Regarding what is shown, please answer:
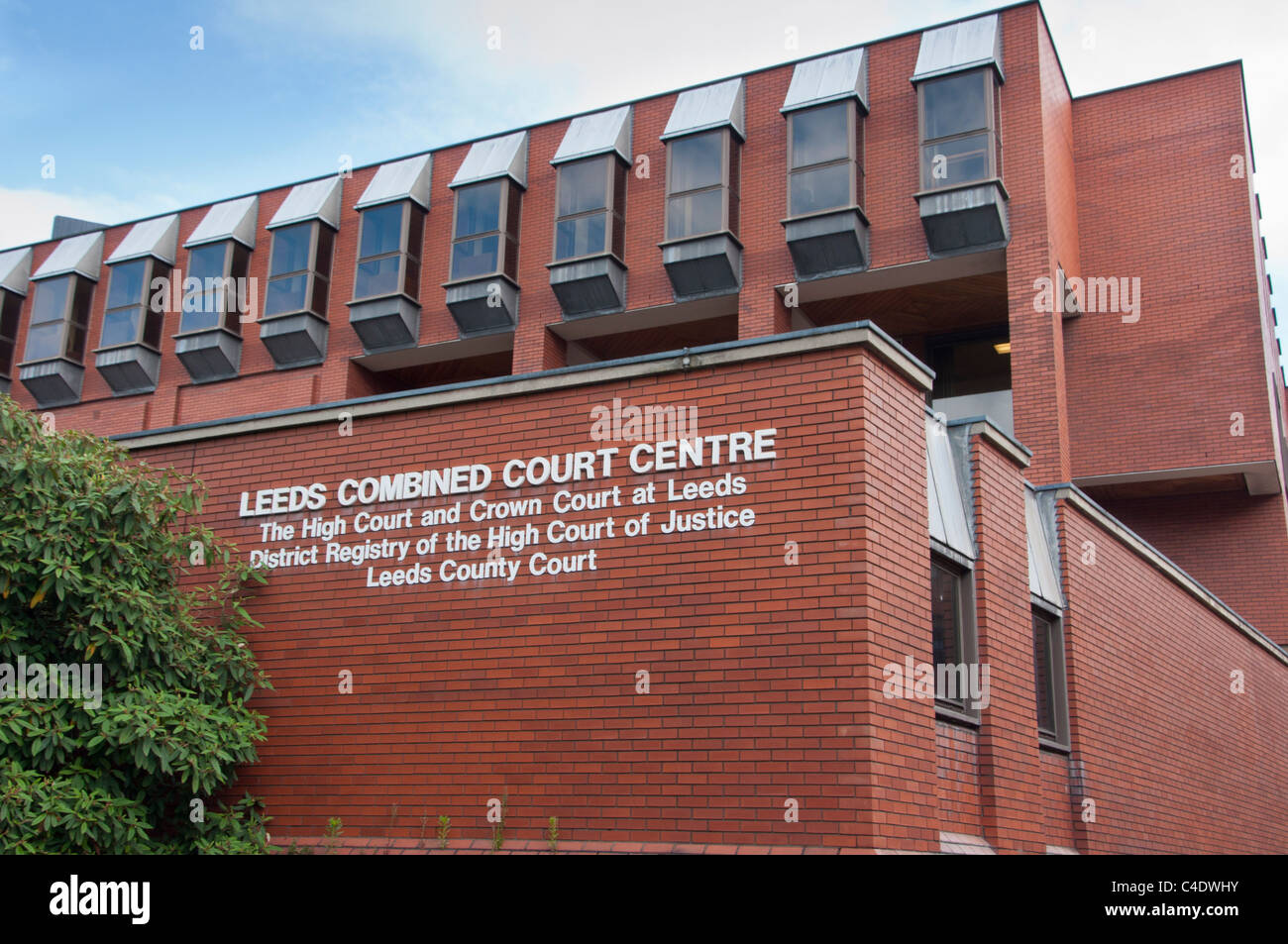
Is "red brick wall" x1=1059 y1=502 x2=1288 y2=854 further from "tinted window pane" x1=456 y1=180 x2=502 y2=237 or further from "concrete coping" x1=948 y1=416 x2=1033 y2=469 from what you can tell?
"tinted window pane" x1=456 y1=180 x2=502 y2=237

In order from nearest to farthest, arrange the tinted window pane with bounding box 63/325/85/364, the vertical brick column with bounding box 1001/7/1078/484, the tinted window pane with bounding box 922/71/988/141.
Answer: the vertical brick column with bounding box 1001/7/1078/484 → the tinted window pane with bounding box 922/71/988/141 → the tinted window pane with bounding box 63/325/85/364

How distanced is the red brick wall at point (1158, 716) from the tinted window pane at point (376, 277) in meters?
14.7

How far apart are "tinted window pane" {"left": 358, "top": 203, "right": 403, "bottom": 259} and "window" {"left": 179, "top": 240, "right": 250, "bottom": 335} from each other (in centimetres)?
302

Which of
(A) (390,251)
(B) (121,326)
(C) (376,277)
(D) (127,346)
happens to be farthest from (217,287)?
(A) (390,251)

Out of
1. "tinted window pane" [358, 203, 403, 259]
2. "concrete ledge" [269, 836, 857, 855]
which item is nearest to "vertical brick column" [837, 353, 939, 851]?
"concrete ledge" [269, 836, 857, 855]

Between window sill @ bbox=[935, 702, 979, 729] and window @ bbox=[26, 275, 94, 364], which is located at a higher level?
window @ bbox=[26, 275, 94, 364]

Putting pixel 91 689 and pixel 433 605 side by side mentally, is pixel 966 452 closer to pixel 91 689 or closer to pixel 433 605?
pixel 433 605

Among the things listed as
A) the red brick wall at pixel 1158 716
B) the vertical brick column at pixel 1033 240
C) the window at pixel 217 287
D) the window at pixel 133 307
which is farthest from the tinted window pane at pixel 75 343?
the red brick wall at pixel 1158 716

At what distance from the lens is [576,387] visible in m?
9.52

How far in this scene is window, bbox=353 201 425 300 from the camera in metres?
23.9

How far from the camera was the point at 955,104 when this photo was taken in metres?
20.1

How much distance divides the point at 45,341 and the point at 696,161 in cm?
1495

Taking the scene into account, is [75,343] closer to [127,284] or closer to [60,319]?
[60,319]

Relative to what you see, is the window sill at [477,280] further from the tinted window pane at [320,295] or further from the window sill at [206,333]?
the window sill at [206,333]
